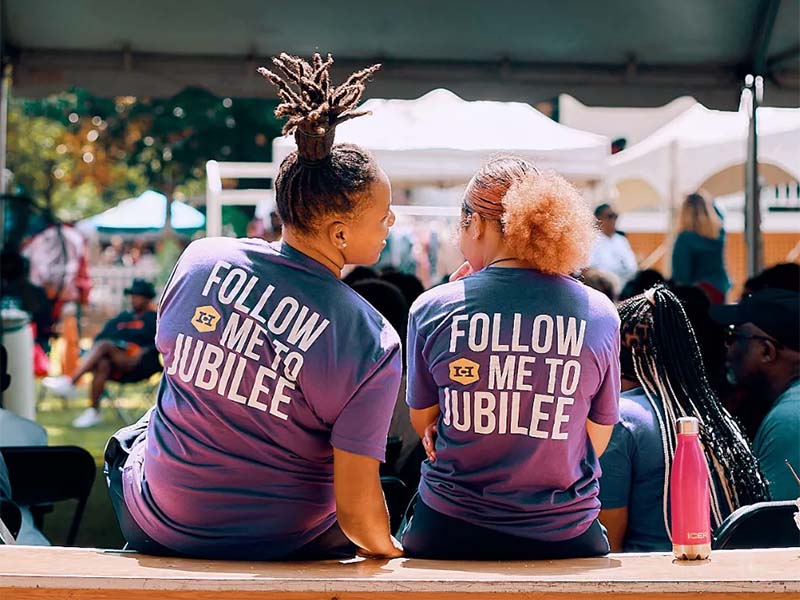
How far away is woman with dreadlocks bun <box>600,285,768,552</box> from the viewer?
2900mm

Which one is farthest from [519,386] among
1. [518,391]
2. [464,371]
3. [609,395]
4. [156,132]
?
[156,132]

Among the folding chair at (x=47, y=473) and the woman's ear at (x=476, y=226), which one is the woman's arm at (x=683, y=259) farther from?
the woman's ear at (x=476, y=226)

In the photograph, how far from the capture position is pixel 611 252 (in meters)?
9.59

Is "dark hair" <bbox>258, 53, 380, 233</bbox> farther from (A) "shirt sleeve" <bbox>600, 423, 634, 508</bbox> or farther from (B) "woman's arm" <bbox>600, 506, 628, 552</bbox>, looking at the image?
(B) "woman's arm" <bbox>600, 506, 628, 552</bbox>

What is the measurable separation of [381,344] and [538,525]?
0.53m

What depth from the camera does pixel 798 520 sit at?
2.40 m

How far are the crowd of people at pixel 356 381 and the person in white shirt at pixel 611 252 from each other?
22.9ft

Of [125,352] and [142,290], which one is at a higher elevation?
[142,290]

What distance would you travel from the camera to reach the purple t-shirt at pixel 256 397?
222 cm

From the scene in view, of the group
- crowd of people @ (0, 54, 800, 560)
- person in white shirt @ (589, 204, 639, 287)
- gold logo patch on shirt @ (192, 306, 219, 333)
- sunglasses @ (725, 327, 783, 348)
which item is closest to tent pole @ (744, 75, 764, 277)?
person in white shirt @ (589, 204, 639, 287)

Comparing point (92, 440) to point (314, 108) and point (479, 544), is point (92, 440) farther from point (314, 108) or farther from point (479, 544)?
point (314, 108)

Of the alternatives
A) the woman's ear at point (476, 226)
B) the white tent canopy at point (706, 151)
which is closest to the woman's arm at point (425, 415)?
the woman's ear at point (476, 226)

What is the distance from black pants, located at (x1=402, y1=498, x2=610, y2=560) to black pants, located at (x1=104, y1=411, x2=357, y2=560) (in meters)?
0.15

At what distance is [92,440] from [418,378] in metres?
7.49
